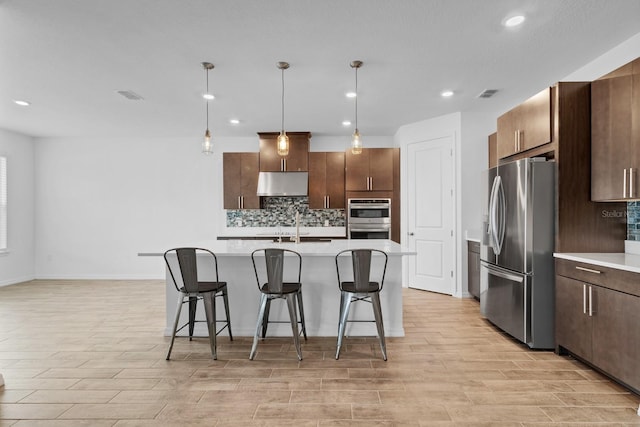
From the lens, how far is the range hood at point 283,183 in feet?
19.7

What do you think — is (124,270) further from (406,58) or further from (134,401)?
(406,58)

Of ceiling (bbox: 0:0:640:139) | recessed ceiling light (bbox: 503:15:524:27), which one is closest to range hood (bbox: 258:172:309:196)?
ceiling (bbox: 0:0:640:139)

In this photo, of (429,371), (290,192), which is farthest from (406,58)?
(290,192)

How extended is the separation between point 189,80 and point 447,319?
12.6 feet

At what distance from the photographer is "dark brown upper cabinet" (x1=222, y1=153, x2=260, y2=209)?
6121 millimetres

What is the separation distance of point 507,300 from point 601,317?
2.94 feet

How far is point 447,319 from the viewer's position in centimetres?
401

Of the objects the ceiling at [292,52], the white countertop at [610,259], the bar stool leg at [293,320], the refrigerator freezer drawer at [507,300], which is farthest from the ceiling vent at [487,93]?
the bar stool leg at [293,320]

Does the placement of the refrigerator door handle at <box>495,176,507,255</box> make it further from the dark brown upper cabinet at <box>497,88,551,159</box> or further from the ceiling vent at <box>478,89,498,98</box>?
the ceiling vent at <box>478,89,498,98</box>

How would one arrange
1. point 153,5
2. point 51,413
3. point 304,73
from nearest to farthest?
1. point 51,413
2. point 153,5
3. point 304,73

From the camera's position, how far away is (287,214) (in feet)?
21.1

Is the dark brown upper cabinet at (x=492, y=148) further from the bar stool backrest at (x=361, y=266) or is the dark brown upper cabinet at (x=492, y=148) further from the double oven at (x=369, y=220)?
the bar stool backrest at (x=361, y=266)

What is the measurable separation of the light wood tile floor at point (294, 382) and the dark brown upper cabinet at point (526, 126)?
1.85 metres

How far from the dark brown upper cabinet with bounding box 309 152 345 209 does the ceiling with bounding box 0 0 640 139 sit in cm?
121
